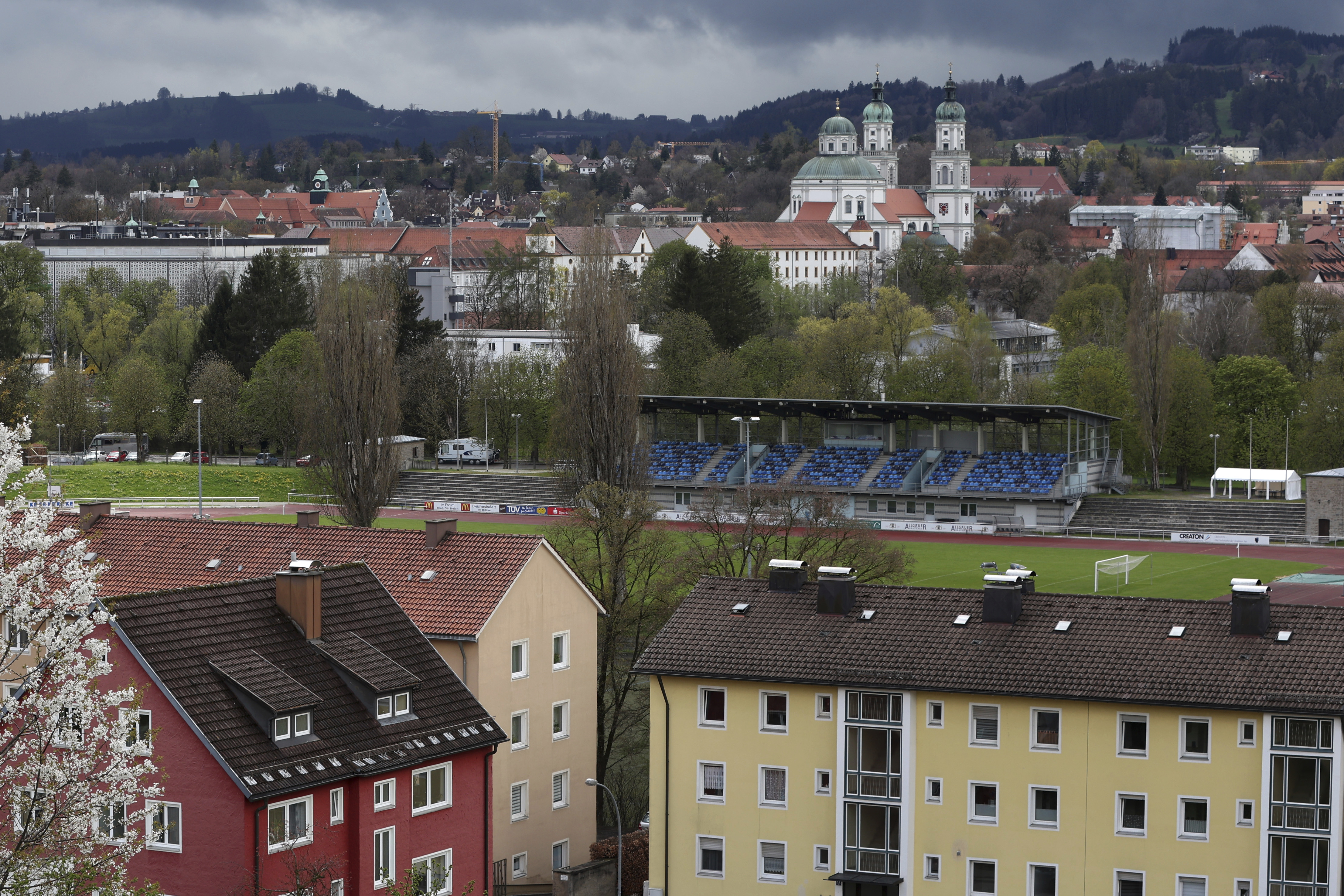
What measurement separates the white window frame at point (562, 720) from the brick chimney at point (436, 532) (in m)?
4.01

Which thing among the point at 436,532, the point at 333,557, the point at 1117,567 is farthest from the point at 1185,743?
the point at 1117,567

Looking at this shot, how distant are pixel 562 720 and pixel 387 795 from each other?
8782mm

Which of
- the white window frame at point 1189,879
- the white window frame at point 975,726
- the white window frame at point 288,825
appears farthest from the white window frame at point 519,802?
the white window frame at point 1189,879

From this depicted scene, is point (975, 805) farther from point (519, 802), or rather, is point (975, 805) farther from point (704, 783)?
point (519, 802)

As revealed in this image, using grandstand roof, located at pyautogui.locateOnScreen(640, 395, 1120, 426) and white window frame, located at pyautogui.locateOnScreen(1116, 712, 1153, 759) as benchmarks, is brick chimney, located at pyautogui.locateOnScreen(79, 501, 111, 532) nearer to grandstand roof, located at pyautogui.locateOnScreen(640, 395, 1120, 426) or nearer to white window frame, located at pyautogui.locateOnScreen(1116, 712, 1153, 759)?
white window frame, located at pyautogui.locateOnScreen(1116, 712, 1153, 759)

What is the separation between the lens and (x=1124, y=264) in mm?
141125

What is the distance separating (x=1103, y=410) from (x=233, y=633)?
7050 cm

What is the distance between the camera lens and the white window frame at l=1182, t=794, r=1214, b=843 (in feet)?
94.6

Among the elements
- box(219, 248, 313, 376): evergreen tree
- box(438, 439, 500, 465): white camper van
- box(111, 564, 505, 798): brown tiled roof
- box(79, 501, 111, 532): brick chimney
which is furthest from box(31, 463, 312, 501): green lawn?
box(111, 564, 505, 798): brown tiled roof

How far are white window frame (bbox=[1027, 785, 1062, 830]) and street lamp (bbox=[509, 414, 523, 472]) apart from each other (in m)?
67.2

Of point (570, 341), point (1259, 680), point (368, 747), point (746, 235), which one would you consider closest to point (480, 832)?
point (368, 747)

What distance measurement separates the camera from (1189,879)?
28.9m

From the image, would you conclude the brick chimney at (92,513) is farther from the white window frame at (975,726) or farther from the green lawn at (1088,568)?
the green lawn at (1088,568)

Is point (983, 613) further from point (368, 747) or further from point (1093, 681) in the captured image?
point (368, 747)
